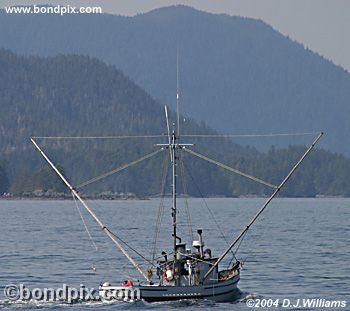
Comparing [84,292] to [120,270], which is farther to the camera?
[120,270]

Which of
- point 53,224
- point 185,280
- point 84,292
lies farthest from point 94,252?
point 53,224

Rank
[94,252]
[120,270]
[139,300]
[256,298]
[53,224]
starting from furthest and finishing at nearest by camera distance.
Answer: [53,224] < [94,252] < [120,270] < [256,298] < [139,300]

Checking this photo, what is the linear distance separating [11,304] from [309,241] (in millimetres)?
59696

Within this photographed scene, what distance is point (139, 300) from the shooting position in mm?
56031

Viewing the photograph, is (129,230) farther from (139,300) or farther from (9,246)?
(139,300)

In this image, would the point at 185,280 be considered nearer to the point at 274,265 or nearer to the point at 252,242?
the point at 274,265

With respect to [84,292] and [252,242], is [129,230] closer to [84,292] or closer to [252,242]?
[252,242]

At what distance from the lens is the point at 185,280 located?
57.6 m

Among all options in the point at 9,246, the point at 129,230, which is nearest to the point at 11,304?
the point at 9,246

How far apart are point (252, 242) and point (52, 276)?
130ft

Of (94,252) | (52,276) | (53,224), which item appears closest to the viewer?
(52,276)

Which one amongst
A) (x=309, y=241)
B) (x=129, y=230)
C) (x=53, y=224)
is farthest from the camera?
(x=53, y=224)

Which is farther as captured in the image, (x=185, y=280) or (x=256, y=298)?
(x=256, y=298)

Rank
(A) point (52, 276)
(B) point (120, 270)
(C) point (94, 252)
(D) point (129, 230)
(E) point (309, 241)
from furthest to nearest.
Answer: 1. (D) point (129, 230)
2. (E) point (309, 241)
3. (C) point (94, 252)
4. (B) point (120, 270)
5. (A) point (52, 276)
